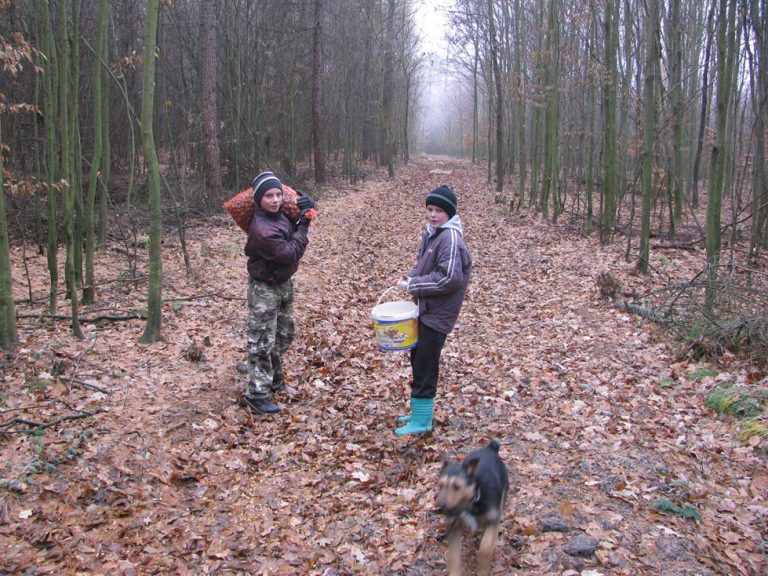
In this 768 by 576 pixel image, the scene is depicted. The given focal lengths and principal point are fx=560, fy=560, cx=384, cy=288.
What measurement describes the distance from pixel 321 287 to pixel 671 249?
324 inches

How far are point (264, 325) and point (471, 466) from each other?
2.81 meters

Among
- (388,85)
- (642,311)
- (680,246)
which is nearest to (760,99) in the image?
(680,246)

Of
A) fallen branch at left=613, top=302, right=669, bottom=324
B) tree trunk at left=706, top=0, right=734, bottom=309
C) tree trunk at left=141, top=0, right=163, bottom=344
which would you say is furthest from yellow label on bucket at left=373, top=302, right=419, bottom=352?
tree trunk at left=706, top=0, right=734, bottom=309

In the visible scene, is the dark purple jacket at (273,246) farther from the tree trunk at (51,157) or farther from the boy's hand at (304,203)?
the tree trunk at (51,157)

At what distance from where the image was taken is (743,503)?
3916 millimetres

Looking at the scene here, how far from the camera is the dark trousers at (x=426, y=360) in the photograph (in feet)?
15.6

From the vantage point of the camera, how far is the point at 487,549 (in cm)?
314

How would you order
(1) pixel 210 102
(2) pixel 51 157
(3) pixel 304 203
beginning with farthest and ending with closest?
(1) pixel 210 102, (2) pixel 51 157, (3) pixel 304 203

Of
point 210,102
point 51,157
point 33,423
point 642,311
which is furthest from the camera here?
point 210,102

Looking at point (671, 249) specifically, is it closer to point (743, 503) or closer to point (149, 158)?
point (743, 503)

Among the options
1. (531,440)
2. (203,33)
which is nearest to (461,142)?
(203,33)

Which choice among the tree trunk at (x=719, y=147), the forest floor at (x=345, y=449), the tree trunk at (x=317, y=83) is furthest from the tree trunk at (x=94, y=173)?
the tree trunk at (x=317, y=83)

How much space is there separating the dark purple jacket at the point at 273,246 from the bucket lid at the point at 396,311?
3.32 ft

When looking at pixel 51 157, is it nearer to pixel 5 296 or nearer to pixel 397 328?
pixel 5 296
